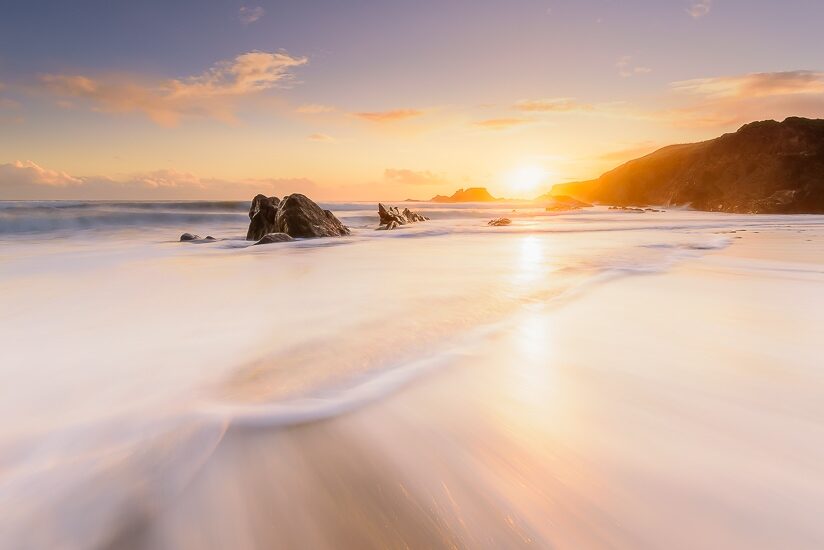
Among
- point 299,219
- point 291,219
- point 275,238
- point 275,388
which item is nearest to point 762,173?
point 299,219

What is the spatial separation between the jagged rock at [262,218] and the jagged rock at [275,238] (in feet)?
4.85

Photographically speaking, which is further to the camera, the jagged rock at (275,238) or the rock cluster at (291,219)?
the rock cluster at (291,219)

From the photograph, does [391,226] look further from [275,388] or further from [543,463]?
[543,463]

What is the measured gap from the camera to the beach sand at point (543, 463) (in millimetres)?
1059

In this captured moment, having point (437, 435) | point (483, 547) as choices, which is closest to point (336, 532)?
point (483, 547)

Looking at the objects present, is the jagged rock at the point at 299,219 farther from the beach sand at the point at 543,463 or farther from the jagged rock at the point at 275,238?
the beach sand at the point at 543,463

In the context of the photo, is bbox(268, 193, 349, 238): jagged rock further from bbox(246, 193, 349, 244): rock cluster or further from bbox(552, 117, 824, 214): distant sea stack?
bbox(552, 117, 824, 214): distant sea stack

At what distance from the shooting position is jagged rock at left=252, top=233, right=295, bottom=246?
9.12 meters

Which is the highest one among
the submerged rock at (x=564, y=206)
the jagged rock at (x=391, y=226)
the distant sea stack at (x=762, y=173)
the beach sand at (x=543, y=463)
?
the distant sea stack at (x=762, y=173)

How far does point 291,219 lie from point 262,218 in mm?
1341

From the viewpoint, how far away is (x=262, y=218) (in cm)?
A: 1132

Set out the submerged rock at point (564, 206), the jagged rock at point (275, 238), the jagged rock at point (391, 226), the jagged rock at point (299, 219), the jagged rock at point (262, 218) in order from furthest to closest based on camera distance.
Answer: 1. the submerged rock at point (564, 206)
2. the jagged rock at point (391, 226)
3. the jagged rock at point (262, 218)
4. the jagged rock at point (299, 219)
5. the jagged rock at point (275, 238)

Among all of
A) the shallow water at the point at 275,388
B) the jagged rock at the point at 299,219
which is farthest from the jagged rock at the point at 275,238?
the shallow water at the point at 275,388

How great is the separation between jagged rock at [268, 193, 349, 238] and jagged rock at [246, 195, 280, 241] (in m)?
0.29
